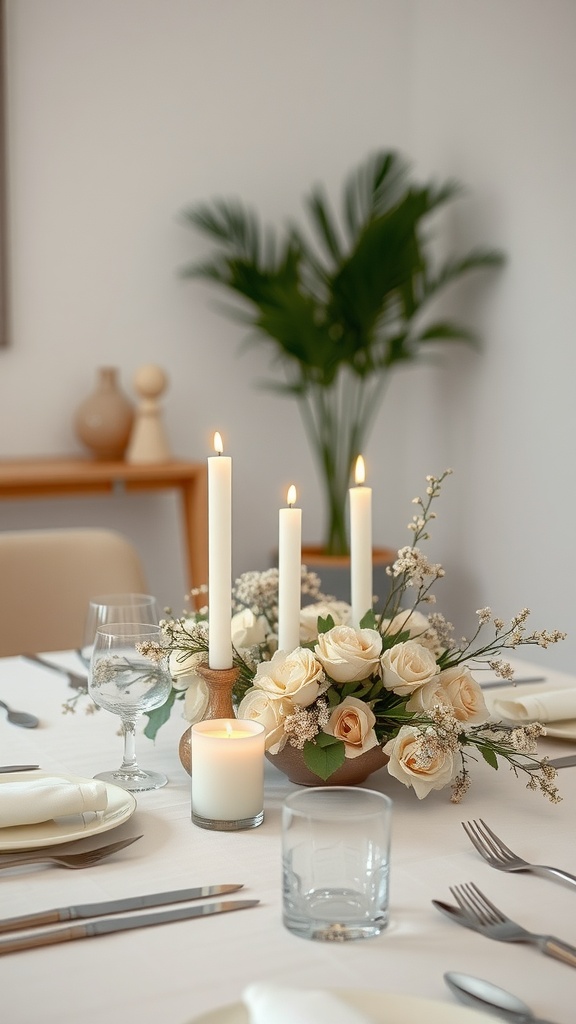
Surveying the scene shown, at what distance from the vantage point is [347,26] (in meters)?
3.84

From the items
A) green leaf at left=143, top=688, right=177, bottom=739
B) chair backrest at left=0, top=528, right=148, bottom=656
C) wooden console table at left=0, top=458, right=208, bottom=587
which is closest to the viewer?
green leaf at left=143, top=688, right=177, bottom=739

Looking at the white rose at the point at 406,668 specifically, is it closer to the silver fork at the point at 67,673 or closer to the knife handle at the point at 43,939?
the knife handle at the point at 43,939

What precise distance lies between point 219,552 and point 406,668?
201mm

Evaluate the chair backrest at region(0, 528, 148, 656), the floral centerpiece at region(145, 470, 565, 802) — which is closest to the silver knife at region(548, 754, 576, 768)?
the floral centerpiece at region(145, 470, 565, 802)

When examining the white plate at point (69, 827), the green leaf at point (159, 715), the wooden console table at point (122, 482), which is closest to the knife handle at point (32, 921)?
the white plate at point (69, 827)

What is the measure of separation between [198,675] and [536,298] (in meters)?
2.67

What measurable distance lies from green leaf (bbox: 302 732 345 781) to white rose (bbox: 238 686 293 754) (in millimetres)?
25

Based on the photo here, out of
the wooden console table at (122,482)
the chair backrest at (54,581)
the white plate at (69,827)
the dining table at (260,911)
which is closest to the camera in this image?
the dining table at (260,911)

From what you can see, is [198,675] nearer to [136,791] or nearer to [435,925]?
[136,791]

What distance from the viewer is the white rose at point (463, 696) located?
1.04m

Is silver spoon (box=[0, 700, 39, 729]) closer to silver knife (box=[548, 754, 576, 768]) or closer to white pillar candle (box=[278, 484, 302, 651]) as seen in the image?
white pillar candle (box=[278, 484, 302, 651])

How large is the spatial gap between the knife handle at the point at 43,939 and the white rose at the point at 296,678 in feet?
0.95

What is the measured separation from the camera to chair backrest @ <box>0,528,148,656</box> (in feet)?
6.27

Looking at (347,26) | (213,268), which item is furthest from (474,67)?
(213,268)
